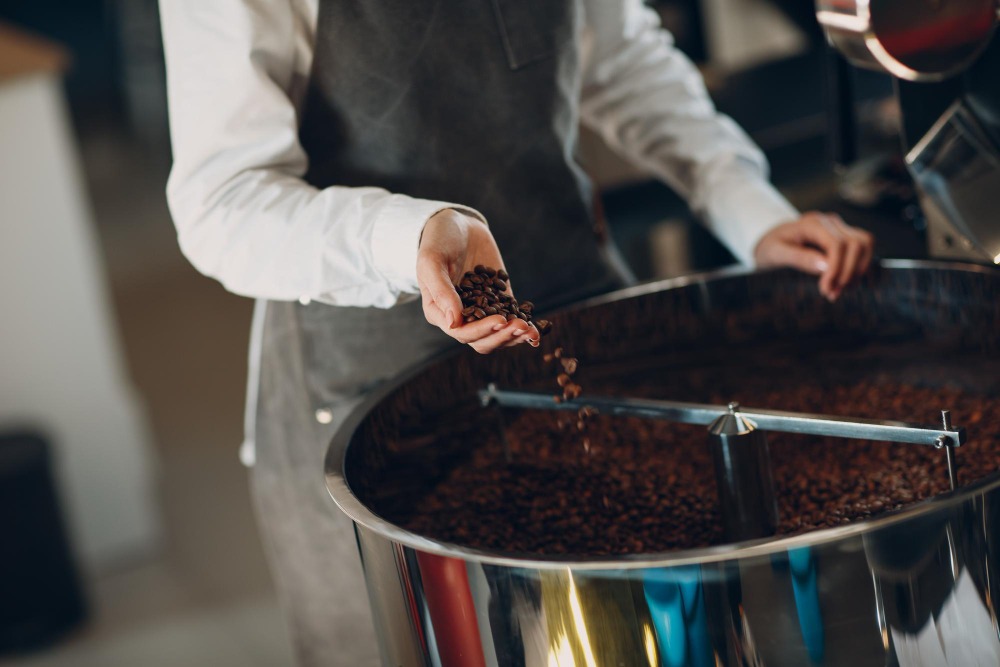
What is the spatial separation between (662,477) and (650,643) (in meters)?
0.40

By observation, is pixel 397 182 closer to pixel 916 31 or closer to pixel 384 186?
pixel 384 186

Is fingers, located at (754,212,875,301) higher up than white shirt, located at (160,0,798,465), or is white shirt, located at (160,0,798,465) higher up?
white shirt, located at (160,0,798,465)

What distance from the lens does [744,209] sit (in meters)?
1.27

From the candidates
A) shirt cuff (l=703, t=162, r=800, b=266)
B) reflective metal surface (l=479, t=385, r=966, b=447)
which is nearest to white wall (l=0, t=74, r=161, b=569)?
shirt cuff (l=703, t=162, r=800, b=266)

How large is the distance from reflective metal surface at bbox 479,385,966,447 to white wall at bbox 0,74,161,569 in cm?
203

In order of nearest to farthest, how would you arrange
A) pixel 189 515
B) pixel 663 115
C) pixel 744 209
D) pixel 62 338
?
pixel 744 209 < pixel 663 115 < pixel 62 338 < pixel 189 515

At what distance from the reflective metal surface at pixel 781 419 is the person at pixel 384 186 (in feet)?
0.53

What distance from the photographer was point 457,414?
3.58ft

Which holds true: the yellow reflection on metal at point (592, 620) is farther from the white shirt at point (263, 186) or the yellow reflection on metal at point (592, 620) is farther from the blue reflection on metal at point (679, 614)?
the white shirt at point (263, 186)

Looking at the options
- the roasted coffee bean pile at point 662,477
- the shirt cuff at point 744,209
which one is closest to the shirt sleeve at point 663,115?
the shirt cuff at point 744,209

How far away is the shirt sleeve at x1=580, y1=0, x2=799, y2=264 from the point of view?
132cm

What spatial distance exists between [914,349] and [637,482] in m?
0.35

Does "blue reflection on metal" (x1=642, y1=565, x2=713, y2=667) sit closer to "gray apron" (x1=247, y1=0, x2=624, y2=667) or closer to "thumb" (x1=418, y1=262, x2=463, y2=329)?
"thumb" (x1=418, y1=262, x2=463, y2=329)

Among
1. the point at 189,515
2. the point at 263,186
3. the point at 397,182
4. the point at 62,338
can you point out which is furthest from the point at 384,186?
the point at 189,515
